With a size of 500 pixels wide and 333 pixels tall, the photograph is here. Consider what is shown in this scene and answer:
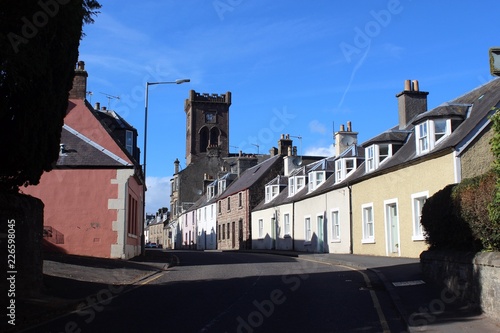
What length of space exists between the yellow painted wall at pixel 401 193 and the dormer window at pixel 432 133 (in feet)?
2.66

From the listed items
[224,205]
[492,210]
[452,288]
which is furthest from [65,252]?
[224,205]

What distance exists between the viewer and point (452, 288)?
10.9 m

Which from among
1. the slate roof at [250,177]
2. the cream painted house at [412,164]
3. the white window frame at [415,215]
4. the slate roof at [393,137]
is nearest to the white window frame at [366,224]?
the cream painted house at [412,164]

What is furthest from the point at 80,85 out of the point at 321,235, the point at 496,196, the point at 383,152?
the point at 496,196

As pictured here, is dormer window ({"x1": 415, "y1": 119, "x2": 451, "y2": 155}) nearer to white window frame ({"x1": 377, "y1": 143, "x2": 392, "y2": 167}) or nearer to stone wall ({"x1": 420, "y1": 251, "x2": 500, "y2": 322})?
white window frame ({"x1": 377, "y1": 143, "x2": 392, "y2": 167})

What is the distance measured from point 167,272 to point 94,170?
252 inches

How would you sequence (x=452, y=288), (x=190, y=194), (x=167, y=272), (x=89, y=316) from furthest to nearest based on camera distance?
(x=190, y=194)
(x=167, y=272)
(x=452, y=288)
(x=89, y=316)

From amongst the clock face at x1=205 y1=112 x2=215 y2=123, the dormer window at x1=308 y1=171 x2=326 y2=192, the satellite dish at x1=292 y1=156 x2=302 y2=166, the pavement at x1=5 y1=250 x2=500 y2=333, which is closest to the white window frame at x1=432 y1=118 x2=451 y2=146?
the pavement at x1=5 y1=250 x2=500 y2=333

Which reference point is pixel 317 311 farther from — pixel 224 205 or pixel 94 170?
pixel 224 205

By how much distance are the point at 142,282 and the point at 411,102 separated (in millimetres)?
18620

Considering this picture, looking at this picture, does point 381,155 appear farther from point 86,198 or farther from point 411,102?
point 86,198

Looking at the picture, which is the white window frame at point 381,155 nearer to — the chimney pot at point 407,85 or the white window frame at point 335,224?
the chimney pot at point 407,85

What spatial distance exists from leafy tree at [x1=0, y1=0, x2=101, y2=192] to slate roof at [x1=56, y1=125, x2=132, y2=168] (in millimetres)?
10810

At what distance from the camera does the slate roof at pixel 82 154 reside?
21.5 m
